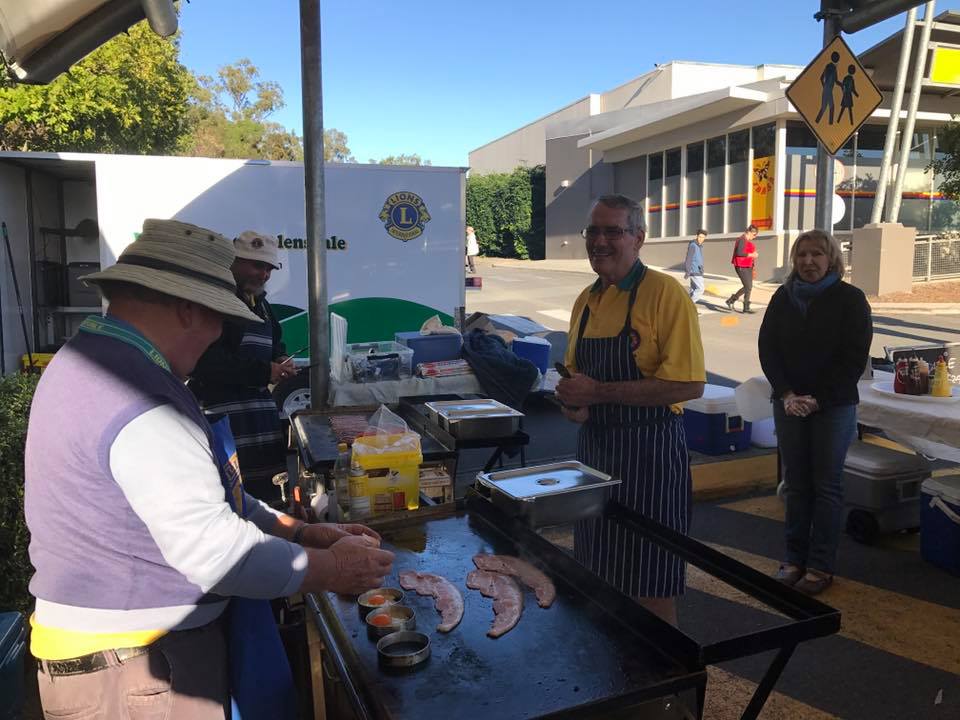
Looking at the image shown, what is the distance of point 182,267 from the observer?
1.71m

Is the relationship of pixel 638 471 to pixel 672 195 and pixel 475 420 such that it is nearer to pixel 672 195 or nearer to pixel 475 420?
pixel 475 420

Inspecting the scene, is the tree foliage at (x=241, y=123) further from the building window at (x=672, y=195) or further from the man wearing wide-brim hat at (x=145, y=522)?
the man wearing wide-brim hat at (x=145, y=522)

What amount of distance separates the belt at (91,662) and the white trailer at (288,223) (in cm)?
600

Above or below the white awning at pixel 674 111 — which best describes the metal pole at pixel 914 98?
below

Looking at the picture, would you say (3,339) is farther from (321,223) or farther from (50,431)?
(50,431)

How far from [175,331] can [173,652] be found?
30.1 inches

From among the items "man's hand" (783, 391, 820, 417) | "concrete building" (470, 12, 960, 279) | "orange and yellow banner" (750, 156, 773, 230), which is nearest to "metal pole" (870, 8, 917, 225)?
"concrete building" (470, 12, 960, 279)

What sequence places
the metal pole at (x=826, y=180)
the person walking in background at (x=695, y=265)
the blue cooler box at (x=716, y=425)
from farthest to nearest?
the person walking in background at (x=695, y=265), the blue cooler box at (x=716, y=425), the metal pole at (x=826, y=180)

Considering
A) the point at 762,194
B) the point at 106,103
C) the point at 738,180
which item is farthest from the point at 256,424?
the point at 738,180

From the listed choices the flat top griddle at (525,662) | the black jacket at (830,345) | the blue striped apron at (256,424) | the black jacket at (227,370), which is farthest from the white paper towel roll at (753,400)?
the flat top griddle at (525,662)

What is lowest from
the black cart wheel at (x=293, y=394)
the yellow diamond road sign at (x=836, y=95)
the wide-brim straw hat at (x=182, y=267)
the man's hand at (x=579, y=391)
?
the black cart wheel at (x=293, y=394)

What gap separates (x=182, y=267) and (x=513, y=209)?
35.3m

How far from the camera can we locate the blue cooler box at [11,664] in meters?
2.38

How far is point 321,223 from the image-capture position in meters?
4.86
